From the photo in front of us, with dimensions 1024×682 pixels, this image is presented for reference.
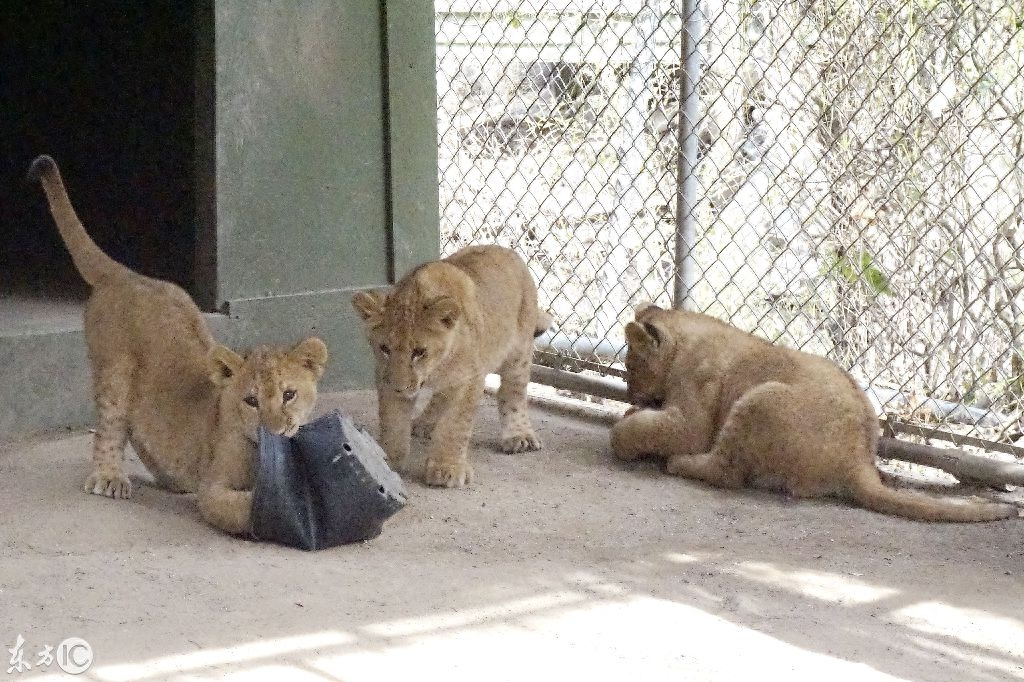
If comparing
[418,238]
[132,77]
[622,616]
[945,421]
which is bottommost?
[622,616]

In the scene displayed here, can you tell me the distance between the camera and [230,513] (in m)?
4.38

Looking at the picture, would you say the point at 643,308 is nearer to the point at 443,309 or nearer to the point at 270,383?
the point at 443,309

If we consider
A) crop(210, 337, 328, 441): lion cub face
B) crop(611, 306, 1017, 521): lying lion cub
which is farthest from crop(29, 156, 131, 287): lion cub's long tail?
crop(611, 306, 1017, 521): lying lion cub

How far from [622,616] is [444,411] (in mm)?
1658

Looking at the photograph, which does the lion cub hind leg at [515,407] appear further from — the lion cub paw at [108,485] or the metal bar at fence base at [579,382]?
the lion cub paw at [108,485]

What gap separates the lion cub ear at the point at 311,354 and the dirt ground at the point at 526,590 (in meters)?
0.62

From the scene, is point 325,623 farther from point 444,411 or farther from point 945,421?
point 945,421

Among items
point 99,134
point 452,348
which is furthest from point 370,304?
point 99,134

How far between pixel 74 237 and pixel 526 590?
7.66ft

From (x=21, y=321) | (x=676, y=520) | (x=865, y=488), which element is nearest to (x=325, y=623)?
(x=676, y=520)

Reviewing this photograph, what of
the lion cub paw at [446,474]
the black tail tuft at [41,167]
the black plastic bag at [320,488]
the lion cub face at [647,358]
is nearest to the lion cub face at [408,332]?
the lion cub paw at [446,474]

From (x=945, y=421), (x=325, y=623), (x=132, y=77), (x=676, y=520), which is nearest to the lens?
(x=325, y=623)

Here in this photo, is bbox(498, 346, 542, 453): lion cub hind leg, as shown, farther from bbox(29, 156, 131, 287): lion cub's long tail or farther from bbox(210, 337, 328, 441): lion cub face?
bbox(29, 156, 131, 287): lion cub's long tail

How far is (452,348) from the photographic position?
5199 mm
